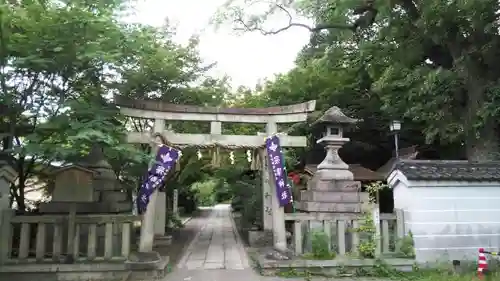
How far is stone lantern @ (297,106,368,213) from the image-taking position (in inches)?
443

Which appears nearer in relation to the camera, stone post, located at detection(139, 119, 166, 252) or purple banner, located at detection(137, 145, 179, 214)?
stone post, located at detection(139, 119, 166, 252)

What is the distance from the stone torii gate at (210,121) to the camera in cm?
923

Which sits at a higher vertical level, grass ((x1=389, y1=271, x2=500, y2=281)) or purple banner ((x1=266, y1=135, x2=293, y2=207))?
purple banner ((x1=266, y1=135, x2=293, y2=207))

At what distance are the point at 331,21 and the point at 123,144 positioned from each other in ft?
35.2

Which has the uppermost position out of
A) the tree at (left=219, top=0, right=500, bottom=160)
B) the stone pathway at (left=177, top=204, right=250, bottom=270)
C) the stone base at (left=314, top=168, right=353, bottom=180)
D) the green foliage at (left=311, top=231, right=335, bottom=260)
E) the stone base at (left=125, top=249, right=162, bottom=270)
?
the tree at (left=219, top=0, right=500, bottom=160)

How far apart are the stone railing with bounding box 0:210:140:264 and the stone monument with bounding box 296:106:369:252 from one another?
5.25 metres

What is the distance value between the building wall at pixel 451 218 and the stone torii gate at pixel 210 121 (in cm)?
320

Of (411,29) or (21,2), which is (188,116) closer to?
(21,2)

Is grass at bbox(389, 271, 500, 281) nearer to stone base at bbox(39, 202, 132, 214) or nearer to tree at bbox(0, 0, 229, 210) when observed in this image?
tree at bbox(0, 0, 229, 210)

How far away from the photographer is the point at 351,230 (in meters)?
9.10

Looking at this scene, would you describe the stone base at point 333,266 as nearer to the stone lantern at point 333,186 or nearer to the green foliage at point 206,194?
the stone lantern at point 333,186

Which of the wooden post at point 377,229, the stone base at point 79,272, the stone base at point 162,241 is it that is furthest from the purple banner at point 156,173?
the wooden post at point 377,229

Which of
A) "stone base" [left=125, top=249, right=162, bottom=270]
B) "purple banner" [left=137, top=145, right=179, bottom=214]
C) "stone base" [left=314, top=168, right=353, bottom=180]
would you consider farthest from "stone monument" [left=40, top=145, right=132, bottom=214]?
"stone base" [left=314, top=168, right=353, bottom=180]

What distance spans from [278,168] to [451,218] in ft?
14.0
